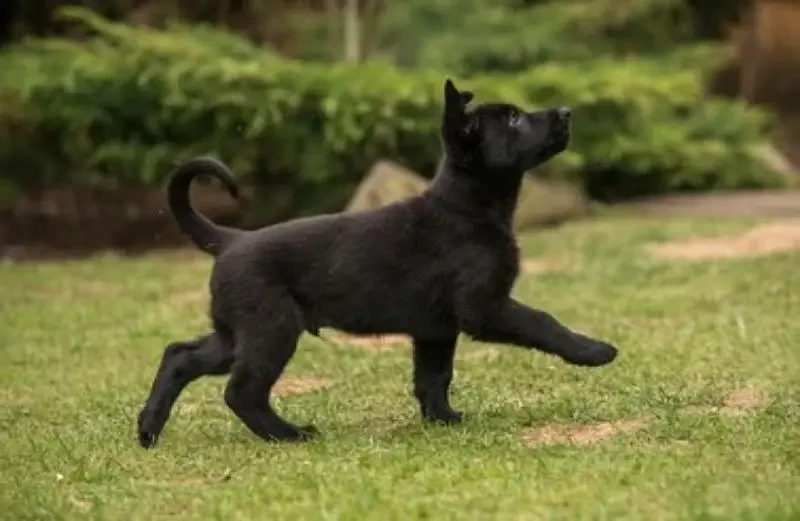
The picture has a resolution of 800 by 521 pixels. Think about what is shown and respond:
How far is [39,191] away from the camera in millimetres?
14805

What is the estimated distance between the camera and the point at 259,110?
12.3 meters

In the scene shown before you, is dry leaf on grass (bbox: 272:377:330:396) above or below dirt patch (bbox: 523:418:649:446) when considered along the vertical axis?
below

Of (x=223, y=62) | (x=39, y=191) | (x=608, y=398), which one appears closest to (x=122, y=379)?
(x=608, y=398)

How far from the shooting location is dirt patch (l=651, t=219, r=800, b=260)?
34.3 feet

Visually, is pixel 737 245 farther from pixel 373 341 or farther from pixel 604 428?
pixel 604 428

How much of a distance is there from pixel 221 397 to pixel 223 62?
6.35m

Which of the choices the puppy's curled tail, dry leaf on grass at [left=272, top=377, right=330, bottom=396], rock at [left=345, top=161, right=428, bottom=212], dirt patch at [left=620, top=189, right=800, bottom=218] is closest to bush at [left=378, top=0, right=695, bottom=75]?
dirt patch at [left=620, top=189, right=800, bottom=218]

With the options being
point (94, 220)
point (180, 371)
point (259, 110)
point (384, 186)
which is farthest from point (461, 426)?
point (94, 220)

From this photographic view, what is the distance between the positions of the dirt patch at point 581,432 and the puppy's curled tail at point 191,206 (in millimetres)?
1371

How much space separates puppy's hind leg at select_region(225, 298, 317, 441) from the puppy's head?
833 mm

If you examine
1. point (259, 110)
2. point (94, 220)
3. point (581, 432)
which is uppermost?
point (581, 432)

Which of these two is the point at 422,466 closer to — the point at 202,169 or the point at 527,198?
the point at 202,169

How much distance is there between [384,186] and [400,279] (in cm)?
674

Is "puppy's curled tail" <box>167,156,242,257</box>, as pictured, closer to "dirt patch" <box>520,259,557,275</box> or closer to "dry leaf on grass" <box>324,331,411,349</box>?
"dry leaf on grass" <box>324,331,411,349</box>
